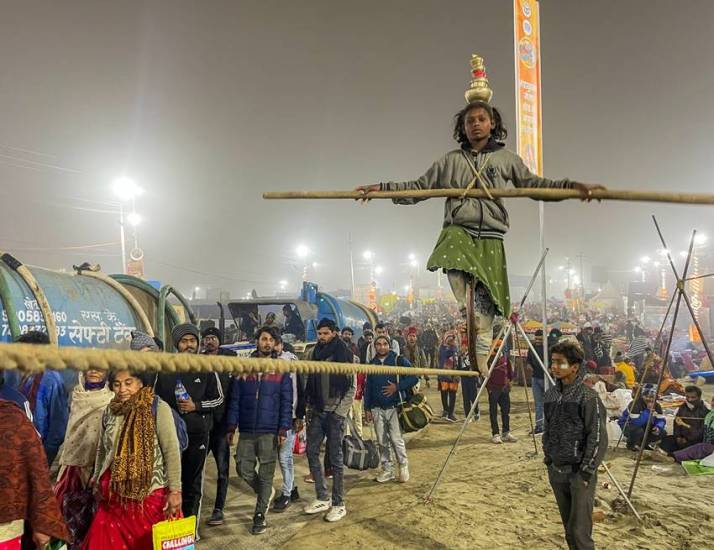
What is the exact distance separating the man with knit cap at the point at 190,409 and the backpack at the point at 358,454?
6.39 feet

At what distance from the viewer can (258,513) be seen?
5156 mm

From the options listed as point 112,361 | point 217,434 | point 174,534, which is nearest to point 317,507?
point 217,434

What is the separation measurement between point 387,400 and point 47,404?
418 cm

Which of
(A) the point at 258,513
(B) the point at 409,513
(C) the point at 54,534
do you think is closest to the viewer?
(C) the point at 54,534

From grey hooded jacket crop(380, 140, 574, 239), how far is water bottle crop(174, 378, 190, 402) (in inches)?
126

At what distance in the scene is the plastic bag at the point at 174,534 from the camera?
2869 millimetres

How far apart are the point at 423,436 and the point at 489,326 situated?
6685mm

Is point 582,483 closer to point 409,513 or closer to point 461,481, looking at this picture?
point 409,513

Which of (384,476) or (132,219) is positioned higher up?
(132,219)

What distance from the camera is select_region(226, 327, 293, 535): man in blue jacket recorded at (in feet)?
17.1

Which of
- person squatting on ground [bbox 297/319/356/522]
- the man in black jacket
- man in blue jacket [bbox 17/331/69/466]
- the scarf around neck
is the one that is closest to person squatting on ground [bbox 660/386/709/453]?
person squatting on ground [bbox 297/319/356/522]

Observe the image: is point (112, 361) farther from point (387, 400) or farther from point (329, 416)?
point (387, 400)

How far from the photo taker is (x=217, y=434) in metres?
5.46

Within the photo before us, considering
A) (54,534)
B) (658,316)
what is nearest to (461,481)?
(54,534)
